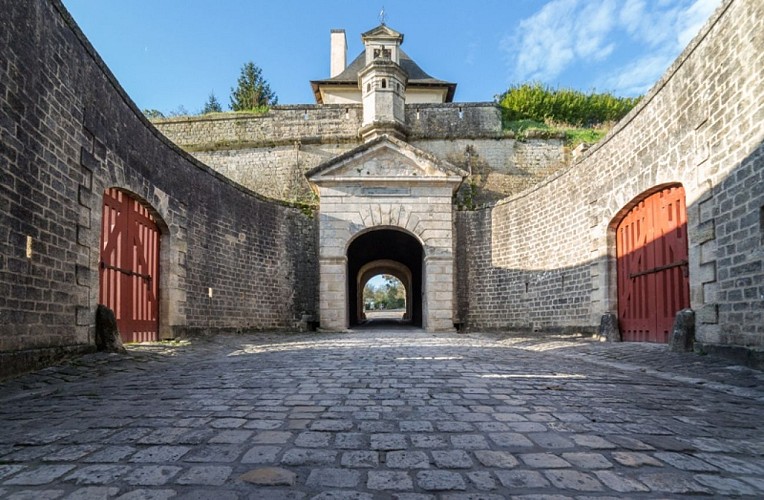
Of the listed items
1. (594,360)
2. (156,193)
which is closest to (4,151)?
(156,193)

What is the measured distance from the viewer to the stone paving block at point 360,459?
7.73ft

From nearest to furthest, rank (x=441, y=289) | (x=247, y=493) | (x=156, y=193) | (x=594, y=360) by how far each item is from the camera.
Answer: (x=247, y=493)
(x=594, y=360)
(x=156, y=193)
(x=441, y=289)

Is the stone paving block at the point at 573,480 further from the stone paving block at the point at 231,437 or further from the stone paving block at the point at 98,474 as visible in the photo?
the stone paving block at the point at 98,474

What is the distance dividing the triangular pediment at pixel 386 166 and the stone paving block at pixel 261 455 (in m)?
12.3

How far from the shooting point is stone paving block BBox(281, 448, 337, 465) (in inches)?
93.9

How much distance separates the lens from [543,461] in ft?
7.86

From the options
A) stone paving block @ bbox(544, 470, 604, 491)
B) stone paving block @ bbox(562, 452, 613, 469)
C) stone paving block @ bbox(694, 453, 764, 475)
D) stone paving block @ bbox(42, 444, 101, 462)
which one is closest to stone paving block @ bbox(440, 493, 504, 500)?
stone paving block @ bbox(544, 470, 604, 491)

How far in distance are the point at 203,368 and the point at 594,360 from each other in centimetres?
494

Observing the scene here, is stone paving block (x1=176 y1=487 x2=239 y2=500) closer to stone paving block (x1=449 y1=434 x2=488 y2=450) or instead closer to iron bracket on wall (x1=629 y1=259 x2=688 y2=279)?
stone paving block (x1=449 y1=434 x2=488 y2=450)

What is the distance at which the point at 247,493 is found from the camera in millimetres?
2016

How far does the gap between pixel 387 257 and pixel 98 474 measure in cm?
2074

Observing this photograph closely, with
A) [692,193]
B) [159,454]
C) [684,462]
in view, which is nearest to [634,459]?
[684,462]

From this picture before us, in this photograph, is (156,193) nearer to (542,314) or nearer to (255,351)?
(255,351)

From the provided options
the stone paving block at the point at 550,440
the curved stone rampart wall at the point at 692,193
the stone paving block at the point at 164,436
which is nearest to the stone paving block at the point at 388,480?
the stone paving block at the point at 550,440
